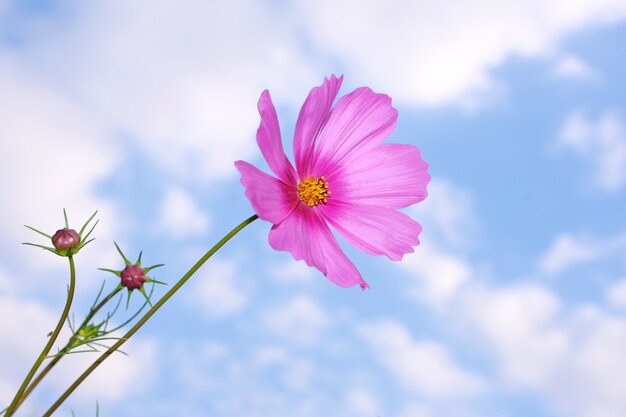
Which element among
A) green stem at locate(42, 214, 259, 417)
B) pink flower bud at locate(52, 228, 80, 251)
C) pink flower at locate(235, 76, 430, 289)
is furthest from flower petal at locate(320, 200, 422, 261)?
pink flower bud at locate(52, 228, 80, 251)

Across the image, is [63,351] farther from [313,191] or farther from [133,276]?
[313,191]

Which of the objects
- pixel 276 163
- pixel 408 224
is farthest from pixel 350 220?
pixel 276 163

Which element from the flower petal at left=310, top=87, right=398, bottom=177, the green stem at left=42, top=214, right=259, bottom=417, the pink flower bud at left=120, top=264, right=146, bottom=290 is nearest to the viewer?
the green stem at left=42, top=214, right=259, bottom=417

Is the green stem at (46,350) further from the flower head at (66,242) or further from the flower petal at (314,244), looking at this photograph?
the flower petal at (314,244)

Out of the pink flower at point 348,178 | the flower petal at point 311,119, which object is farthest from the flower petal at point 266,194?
the flower petal at point 311,119

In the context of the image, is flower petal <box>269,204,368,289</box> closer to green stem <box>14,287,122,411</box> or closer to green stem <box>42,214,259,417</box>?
green stem <box>42,214,259,417</box>

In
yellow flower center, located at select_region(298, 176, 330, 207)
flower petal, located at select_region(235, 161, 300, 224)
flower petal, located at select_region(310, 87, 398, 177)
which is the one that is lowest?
flower petal, located at select_region(235, 161, 300, 224)

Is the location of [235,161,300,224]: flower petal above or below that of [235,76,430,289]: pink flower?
below
